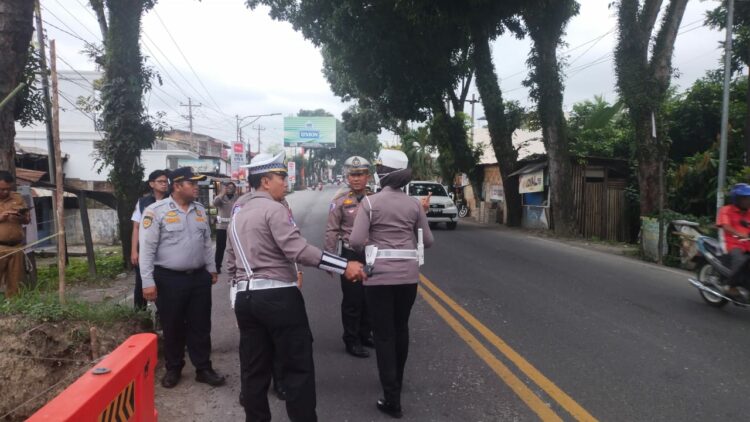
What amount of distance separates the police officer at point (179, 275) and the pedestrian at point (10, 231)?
8.13ft

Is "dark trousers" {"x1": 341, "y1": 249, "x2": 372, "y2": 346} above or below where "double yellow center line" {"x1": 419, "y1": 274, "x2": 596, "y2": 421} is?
above

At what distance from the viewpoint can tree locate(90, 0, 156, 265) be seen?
997 centimetres

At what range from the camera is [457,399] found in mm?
4047

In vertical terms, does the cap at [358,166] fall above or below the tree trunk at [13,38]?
below

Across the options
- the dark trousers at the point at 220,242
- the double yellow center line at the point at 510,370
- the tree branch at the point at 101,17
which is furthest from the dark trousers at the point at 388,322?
the tree branch at the point at 101,17

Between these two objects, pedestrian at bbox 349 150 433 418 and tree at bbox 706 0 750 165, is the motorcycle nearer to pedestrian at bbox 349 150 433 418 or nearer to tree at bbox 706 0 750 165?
pedestrian at bbox 349 150 433 418

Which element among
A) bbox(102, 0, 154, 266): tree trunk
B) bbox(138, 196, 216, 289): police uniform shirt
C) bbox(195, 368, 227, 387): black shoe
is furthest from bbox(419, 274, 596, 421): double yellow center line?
bbox(102, 0, 154, 266): tree trunk

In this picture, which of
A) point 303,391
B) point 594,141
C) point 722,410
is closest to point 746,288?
point 722,410

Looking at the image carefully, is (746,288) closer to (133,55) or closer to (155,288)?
(155,288)

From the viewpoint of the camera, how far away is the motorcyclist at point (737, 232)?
20.7 feet

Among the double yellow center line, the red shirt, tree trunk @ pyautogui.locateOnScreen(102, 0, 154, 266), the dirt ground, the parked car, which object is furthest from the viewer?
the parked car

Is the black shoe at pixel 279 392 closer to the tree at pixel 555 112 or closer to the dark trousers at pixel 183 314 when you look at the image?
the dark trousers at pixel 183 314

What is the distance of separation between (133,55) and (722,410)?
10.5m

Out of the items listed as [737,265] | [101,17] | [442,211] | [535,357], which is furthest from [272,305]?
[442,211]
